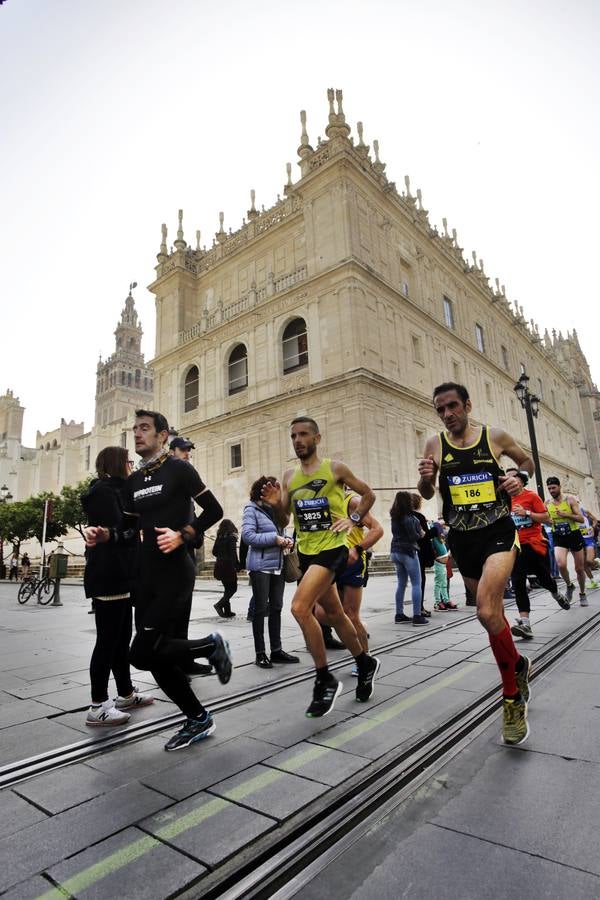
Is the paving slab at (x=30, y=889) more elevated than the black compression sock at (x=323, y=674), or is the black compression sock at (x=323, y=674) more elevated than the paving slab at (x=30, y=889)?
the black compression sock at (x=323, y=674)

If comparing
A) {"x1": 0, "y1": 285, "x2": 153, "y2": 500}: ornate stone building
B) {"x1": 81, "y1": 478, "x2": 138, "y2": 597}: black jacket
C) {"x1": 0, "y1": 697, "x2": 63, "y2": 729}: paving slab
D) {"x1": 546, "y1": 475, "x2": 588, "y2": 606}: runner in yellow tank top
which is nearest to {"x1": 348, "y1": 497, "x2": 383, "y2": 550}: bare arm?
{"x1": 81, "y1": 478, "x2": 138, "y2": 597}: black jacket

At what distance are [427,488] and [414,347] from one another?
84.8 feet

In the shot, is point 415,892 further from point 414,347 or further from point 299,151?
point 299,151

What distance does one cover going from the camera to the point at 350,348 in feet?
77.5

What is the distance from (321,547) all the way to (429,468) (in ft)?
3.32

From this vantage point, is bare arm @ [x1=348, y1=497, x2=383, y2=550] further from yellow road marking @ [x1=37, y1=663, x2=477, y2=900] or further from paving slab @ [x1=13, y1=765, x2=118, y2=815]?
paving slab @ [x1=13, y1=765, x2=118, y2=815]

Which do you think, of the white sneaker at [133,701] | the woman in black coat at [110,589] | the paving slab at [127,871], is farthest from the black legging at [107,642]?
the paving slab at [127,871]

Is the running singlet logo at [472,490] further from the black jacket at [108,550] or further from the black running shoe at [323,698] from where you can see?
the black jacket at [108,550]

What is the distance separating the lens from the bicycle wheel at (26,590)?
47.8 feet

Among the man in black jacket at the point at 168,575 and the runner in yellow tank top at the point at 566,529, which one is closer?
the man in black jacket at the point at 168,575

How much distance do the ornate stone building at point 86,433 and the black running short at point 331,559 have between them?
38.6 metres

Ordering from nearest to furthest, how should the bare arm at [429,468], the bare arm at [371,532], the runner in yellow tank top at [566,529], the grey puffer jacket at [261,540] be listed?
the bare arm at [429,468] < the bare arm at [371,532] < the grey puffer jacket at [261,540] < the runner in yellow tank top at [566,529]

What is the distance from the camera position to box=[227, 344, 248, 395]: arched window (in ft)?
96.4

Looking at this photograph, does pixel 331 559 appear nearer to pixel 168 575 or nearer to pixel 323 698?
pixel 323 698
